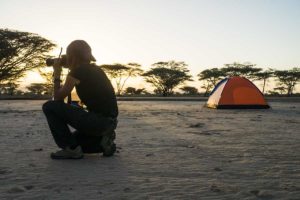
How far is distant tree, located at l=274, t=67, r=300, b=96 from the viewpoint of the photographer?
59031mm

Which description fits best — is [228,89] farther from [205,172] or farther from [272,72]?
[272,72]

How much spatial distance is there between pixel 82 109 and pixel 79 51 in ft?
1.93

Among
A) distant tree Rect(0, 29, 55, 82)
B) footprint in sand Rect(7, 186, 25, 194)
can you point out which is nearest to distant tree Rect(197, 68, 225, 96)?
distant tree Rect(0, 29, 55, 82)

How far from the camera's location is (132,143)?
5.14 m

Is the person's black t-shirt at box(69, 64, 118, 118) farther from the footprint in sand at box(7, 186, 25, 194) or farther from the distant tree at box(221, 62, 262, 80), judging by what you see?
the distant tree at box(221, 62, 262, 80)

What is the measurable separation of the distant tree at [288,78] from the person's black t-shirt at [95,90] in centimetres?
5912

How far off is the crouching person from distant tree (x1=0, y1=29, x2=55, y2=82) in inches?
1100

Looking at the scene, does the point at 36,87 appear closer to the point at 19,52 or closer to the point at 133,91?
the point at 133,91

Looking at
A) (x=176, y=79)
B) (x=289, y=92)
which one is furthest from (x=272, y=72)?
(x=176, y=79)

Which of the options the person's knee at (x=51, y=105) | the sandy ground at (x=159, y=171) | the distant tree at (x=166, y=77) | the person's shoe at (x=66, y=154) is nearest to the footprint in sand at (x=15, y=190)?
the sandy ground at (x=159, y=171)

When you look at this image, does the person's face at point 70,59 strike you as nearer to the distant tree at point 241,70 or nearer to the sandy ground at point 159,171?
the sandy ground at point 159,171

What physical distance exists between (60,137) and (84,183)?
1187 mm

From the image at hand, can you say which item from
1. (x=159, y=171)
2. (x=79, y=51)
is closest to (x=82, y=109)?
(x=79, y=51)

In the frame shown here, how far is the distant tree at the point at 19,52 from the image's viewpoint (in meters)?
30.3
